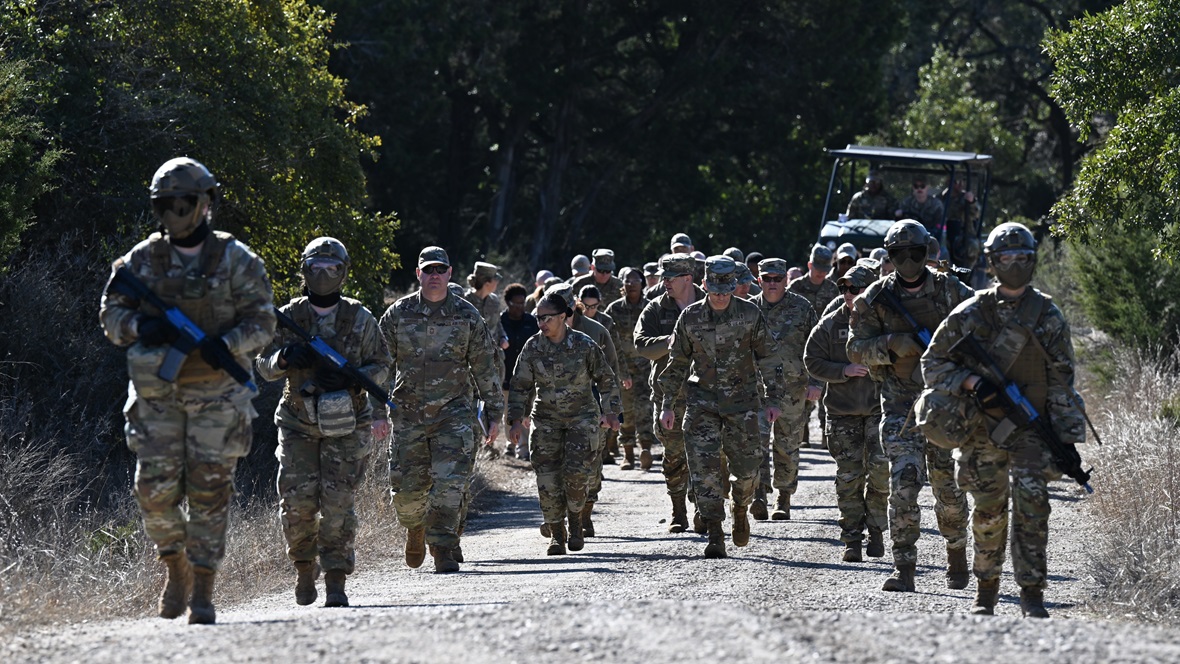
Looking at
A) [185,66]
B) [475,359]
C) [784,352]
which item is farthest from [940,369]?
[185,66]

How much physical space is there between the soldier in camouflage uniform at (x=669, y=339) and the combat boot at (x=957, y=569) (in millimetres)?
3579

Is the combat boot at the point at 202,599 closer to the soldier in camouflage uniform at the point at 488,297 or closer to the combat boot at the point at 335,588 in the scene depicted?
the combat boot at the point at 335,588

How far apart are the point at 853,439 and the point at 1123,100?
658cm

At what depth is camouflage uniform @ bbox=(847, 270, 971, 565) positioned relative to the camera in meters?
11.2

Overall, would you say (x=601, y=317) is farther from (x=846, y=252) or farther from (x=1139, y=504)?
(x=1139, y=504)

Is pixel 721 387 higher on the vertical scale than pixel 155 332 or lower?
lower

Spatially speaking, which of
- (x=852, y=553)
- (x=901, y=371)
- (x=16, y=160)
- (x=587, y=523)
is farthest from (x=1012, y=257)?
(x=16, y=160)

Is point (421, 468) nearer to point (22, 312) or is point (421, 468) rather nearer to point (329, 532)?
point (329, 532)

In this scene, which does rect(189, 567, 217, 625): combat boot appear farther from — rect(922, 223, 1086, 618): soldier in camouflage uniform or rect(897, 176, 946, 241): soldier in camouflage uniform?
rect(897, 176, 946, 241): soldier in camouflage uniform

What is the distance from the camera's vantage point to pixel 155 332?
8719mm

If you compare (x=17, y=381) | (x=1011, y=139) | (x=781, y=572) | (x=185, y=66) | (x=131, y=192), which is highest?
(x=1011, y=139)

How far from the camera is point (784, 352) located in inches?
604

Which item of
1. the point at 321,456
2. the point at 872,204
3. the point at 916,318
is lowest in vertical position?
the point at 321,456

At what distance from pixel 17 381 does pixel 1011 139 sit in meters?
37.0
